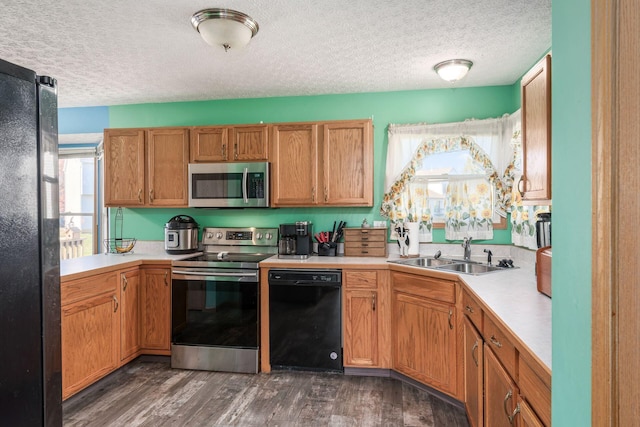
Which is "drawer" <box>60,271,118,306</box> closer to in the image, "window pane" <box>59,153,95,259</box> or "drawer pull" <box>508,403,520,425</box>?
"window pane" <box>59,153,95,259</box>

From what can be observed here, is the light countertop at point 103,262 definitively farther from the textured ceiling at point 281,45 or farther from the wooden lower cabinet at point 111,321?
the textured ceiling at point 281,45

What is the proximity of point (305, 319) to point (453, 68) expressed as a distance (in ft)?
7.45

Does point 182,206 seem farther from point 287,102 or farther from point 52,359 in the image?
point 52,359

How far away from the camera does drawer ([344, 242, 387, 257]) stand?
3365 mm

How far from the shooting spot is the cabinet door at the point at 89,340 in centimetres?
250

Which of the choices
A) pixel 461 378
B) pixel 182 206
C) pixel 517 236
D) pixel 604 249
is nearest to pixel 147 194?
pixel 182 206

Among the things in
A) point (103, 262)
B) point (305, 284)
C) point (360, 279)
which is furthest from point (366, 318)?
point (103, 262)

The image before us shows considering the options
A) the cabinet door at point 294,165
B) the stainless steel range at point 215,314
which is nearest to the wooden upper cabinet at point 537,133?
the cabinet door at point 294,165

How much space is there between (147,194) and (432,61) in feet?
9.22

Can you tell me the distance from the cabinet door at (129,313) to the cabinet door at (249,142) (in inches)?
54.4

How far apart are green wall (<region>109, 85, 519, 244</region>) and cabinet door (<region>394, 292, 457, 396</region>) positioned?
3.07 ft

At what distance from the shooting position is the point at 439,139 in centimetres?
344

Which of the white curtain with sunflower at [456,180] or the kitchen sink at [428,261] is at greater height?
the white curtain with sunflower at [456,180]

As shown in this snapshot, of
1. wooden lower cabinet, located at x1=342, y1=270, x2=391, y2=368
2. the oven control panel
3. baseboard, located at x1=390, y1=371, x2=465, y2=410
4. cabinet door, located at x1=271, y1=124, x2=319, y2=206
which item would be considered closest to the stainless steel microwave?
cabinet door, located at x1=271, y1=124, x2=319, y2=206
